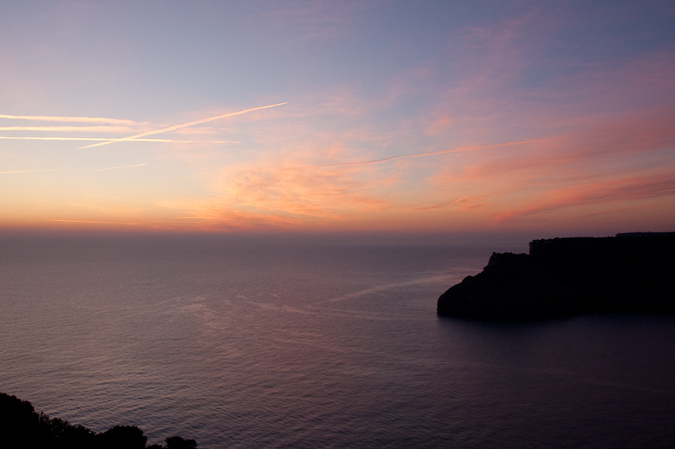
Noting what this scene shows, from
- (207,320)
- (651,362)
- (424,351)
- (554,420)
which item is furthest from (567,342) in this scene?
(207,320)

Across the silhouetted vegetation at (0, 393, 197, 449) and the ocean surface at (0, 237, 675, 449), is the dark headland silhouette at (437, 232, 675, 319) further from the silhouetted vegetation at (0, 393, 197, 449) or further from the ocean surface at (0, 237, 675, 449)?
the silhouetted vegetation at (0, 393, 197, 449)

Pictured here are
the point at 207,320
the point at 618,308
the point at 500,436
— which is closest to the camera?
the point at 500,436

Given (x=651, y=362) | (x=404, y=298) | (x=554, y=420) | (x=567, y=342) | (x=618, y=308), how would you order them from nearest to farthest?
(x=554, y=420), (x=651, y=362), (x=567, y=342), (x=618, y=308), (x=404, y=298)

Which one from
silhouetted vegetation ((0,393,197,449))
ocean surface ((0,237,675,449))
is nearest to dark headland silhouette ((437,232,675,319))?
ocean surface ((0,237,675,449))

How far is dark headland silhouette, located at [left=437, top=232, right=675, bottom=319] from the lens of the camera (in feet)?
311

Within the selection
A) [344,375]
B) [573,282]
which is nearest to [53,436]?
[344,375]

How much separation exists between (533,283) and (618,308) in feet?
73.9

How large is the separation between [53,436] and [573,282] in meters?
111

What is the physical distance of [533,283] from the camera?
97875 millimetres

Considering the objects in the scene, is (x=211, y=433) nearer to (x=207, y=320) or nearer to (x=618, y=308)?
(x=207, y=320)

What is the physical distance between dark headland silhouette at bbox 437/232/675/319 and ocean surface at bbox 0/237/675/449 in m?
7.68

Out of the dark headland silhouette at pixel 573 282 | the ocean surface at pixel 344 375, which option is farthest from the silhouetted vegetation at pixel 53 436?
the dark headland silhouette at pixel 573 282

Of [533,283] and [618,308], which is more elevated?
[533,283]

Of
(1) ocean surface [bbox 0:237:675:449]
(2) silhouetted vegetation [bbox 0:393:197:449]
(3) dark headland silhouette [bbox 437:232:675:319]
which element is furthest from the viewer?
(3) dark headland silhouette [bbox 437:232:675:319]
